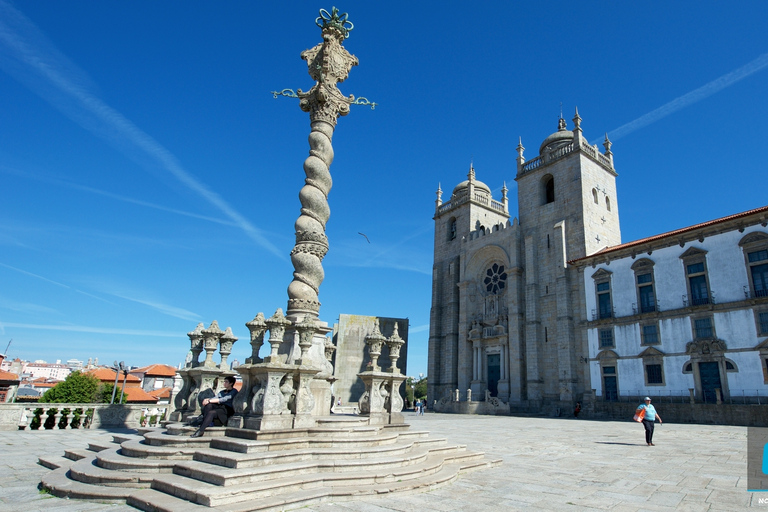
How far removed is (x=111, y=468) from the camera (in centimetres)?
690

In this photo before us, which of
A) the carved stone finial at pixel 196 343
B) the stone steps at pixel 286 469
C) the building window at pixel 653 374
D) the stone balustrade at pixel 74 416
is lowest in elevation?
the stone balustrade at pixel 74 416

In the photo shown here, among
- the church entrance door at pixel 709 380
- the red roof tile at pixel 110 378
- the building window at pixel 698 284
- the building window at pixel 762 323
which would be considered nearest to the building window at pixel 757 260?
the building window at pixel 762 323

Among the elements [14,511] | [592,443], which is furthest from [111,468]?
[592,443]

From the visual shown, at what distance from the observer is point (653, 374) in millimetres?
25422

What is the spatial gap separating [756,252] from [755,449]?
15.1m

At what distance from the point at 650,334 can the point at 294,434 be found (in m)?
24.9

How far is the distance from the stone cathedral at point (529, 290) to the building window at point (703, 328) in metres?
6.43

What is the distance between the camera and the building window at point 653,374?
82.2ft

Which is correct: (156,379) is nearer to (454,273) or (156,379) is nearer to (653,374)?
(454,273)

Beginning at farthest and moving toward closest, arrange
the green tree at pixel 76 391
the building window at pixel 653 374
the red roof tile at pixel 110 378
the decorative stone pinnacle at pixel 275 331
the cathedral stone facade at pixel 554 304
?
1. the red roof tile at pixel 110 378
2. the green tree at pixel 76 391
3. the building window at pixel 653 374
4. the cathedral stone facade at pixel 554 304
5. the decorative stone pinnacle at pixel 275 331

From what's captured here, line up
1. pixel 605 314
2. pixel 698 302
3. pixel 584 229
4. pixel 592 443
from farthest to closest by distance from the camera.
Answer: pixel 584 229 < pixel 605 314 < pixel 698 302 < pixel 592 443

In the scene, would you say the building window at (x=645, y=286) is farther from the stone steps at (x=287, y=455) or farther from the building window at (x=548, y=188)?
the stone steps at (x=287, y=455)

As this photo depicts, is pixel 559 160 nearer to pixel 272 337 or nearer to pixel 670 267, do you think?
pixel 670 267

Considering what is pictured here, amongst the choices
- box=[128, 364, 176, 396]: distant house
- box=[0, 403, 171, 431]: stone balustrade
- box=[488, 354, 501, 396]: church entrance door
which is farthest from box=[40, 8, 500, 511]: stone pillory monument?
box=[128, 364, 176, 396]: distant house
